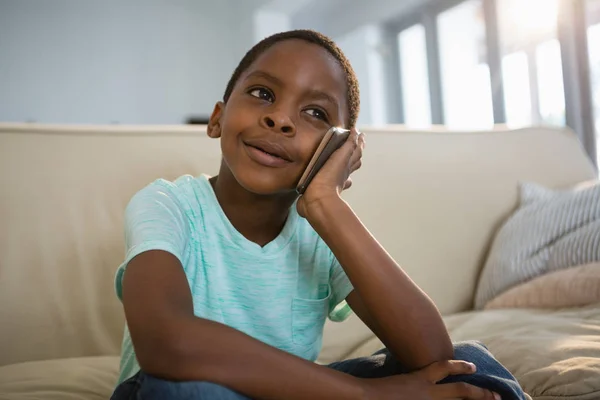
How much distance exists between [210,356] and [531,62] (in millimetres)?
3597

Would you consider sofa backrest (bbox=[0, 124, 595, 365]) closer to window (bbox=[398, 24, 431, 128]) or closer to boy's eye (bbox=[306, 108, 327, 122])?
boy's eye (bbox=[306, 108, 327, 122])

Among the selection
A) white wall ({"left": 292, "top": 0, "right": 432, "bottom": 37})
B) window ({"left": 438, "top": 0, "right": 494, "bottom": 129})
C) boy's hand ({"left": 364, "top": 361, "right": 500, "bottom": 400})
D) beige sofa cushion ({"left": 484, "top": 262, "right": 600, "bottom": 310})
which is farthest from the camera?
white wall ({"left": 292, "top": 0, "right": 432, "bottom": 37})

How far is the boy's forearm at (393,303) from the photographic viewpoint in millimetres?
726

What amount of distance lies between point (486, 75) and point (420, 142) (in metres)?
2.78

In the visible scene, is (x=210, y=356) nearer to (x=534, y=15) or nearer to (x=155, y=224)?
(x=155, y=224)

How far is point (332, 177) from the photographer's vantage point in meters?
0.83

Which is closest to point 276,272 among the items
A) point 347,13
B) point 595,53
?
point 595,53

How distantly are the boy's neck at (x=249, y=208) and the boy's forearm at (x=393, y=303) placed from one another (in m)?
0.15

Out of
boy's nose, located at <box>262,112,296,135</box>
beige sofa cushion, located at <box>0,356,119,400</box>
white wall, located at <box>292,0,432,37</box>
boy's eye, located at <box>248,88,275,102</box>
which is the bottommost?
Result: beige sofa cushion, located at <box>0,356,119,400</box>

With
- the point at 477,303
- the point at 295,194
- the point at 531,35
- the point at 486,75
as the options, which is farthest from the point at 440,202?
the point at 486,75

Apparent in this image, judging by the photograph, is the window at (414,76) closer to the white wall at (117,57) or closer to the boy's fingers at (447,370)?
the white wall at (117,57)

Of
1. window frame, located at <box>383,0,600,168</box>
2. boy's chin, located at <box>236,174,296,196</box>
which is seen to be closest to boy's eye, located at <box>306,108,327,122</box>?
boy's chin, located at <box>236,174,296,196</box>

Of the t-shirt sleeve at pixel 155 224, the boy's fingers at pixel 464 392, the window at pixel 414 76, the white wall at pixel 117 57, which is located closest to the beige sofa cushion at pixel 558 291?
the boy's fingers at pixel 464 392

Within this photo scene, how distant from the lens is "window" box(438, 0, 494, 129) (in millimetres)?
4141
